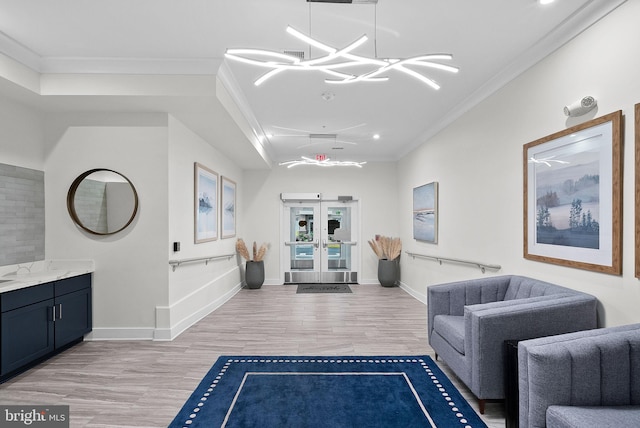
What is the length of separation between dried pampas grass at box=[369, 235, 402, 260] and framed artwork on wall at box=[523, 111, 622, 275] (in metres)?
4.59

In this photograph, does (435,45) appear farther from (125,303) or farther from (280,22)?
(125,303)

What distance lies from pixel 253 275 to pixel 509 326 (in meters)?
5.91

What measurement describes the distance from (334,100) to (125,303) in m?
3.57

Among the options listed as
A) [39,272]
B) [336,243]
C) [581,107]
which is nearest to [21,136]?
[39,272]

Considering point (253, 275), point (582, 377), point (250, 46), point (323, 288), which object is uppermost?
point (250, 46)

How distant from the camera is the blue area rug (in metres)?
2.48

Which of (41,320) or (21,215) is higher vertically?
(21,215)

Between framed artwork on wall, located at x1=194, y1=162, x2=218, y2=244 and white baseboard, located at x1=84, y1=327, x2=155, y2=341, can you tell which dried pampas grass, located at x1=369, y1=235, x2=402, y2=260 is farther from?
white baseboard, located at x1=84, y1=327, x2=155, y2=341

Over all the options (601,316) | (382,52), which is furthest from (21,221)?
(601,316)

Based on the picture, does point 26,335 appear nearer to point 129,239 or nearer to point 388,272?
point 129,239

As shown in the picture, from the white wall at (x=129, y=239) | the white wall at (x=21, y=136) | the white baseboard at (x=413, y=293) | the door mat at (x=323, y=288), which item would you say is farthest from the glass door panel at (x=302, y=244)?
the white wall at (x=21, y=136)

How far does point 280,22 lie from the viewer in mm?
2889

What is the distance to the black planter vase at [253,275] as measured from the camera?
773 cm

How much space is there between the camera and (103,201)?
4.26 metres
